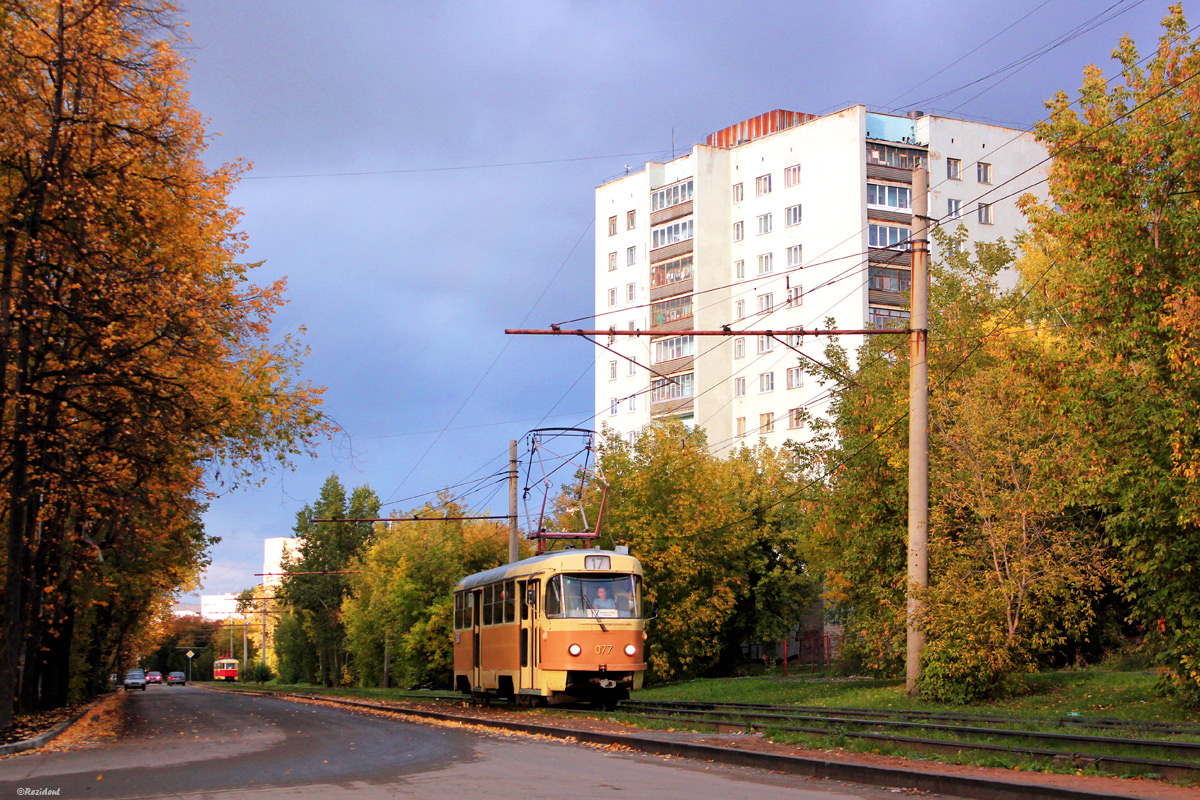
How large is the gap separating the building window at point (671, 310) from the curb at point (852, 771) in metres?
58.1

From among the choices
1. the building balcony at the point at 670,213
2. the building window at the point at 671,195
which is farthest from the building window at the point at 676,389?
the building window at the point at 671,195

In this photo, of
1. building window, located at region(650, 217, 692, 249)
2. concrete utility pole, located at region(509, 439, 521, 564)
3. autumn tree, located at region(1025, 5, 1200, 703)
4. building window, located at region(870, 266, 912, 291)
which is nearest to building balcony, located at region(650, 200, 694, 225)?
building window, located at region(650, 217, 692, 249)

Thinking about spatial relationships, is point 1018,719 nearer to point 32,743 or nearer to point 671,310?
point 32,743

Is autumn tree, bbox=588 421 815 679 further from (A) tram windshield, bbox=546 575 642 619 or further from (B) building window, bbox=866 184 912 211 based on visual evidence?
(B) building window, bbox=866 184 912 211

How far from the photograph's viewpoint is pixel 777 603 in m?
50.8

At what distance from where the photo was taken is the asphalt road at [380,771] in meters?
11.7

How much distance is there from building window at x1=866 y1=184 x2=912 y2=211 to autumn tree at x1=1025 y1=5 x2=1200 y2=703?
1934 inches

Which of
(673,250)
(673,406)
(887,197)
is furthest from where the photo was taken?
(673,250)

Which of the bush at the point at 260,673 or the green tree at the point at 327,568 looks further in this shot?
the bush at the point at 260,673

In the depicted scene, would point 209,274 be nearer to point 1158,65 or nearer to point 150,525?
point 150,525

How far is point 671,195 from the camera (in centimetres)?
7750

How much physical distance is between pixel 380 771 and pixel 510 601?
12.8 metres

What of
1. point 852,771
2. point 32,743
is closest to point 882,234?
point 32,743

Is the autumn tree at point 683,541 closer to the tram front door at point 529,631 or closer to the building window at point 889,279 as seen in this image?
the tram front door at point 529,631
